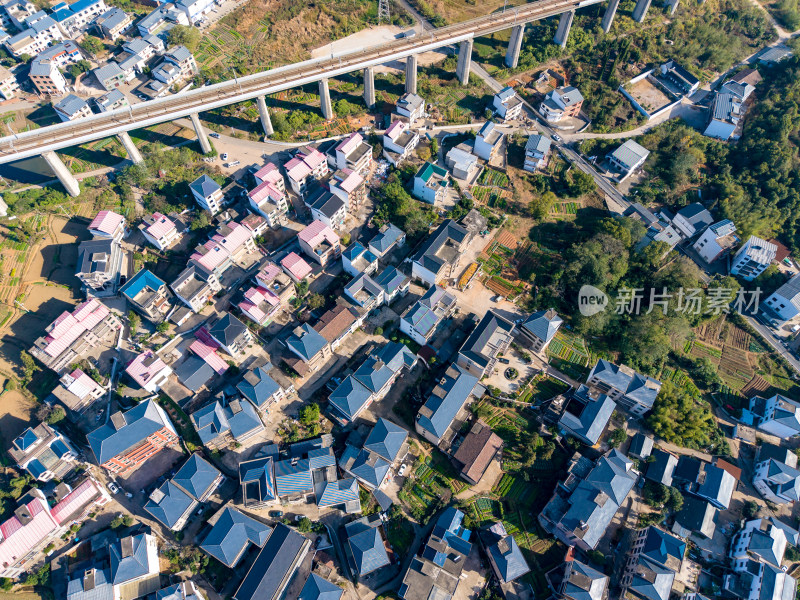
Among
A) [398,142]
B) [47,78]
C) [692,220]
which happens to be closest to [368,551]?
[398,142]

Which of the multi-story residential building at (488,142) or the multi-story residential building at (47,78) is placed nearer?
the multi-story residential building at (488,142)

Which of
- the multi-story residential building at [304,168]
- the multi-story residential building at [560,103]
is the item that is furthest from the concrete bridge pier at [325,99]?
the multi-story residential building at [560,103]

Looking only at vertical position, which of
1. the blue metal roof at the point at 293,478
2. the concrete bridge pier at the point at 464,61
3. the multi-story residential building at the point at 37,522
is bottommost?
the multi-story residential building at the point at 37,522

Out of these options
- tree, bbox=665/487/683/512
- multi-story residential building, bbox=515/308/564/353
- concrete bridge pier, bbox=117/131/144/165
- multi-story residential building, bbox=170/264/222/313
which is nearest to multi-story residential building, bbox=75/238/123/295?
multi-story residential building, bbox=170/264/222/313

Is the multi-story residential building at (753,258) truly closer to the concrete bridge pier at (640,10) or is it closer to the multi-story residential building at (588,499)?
the multi-story residential building at (588,499)

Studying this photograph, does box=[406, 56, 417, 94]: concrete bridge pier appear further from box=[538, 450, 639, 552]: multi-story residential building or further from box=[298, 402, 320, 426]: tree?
box=[538, 450, 639, 552]: multi-story residential building

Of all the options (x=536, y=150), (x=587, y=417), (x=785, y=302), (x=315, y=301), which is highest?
(x=536, y=150)

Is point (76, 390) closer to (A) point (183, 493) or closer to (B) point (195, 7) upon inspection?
(A) point (183, 493)
